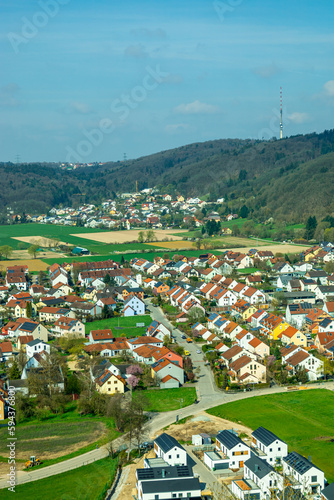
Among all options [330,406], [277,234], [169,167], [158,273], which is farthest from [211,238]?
[169,167]

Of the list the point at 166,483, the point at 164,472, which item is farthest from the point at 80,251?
the point at 166,483

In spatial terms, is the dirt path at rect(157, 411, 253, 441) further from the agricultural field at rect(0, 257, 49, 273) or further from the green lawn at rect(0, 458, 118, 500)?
the agricultural field at rect(0, 257, 49, 273)

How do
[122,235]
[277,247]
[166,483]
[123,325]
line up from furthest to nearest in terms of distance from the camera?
1. [122,235]
2. [277,247]
3. [123,325]
4. [166,483]

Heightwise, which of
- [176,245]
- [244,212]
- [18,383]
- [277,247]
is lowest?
[18,383]

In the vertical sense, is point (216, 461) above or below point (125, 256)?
below

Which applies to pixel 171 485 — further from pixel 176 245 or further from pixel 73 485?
pixel 176 245

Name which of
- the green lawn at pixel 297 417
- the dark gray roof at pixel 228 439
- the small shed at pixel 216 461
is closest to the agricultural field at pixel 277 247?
the green lawn at pixel 297 417

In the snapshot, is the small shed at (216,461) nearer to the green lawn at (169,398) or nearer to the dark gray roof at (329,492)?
the dark gray roof at (329,492)
